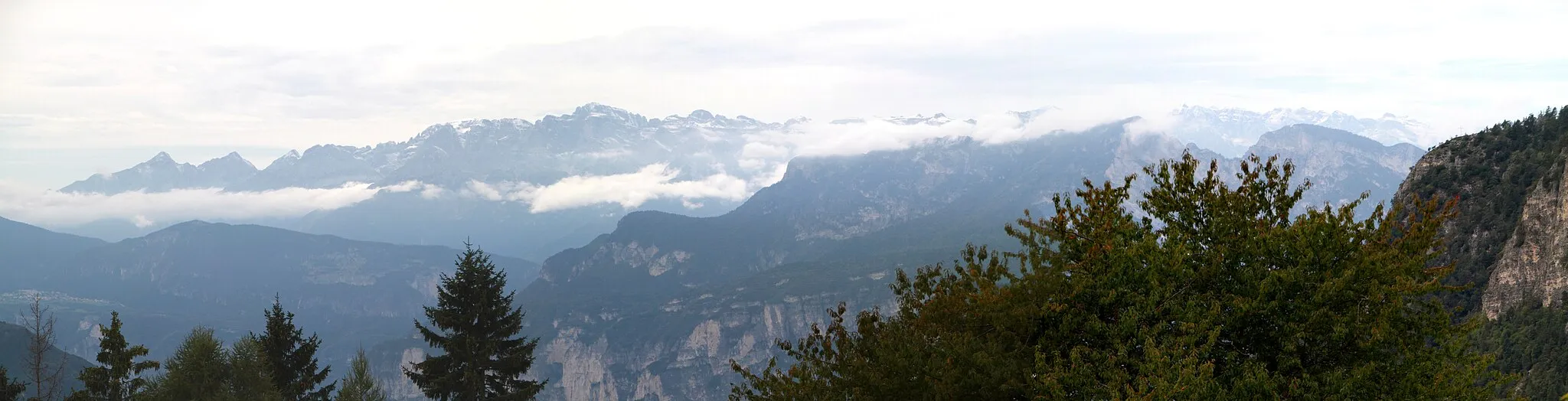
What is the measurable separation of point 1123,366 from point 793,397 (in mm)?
12806

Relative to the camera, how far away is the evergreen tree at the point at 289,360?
184 feet

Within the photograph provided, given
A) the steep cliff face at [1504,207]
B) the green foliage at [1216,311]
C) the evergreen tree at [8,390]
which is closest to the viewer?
the green foliage at [1216,311]

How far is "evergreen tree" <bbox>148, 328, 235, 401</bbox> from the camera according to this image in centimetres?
4897

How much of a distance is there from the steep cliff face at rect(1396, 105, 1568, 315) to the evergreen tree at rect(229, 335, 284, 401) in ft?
368

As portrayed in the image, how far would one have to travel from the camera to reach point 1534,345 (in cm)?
10338

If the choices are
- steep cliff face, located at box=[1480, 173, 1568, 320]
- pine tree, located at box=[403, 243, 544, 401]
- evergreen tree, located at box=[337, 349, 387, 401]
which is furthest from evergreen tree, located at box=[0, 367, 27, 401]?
steep cliff face, located at box=[1480, 173, 1568, 320]

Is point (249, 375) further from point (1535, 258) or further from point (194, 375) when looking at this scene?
point (1535, 258)

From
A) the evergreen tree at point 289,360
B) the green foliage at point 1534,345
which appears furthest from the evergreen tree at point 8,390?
the green foliage at point 1534,345

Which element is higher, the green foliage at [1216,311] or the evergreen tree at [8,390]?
the green foliage at [1216,311]

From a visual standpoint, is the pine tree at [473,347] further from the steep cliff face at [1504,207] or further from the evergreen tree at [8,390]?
the steep cliff face at [1504,207]

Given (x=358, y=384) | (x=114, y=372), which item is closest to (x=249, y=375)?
(x=114, y=372)

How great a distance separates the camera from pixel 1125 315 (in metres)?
28.2

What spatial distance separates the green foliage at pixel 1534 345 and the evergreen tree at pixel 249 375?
9618cm

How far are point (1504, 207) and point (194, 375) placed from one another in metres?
158
